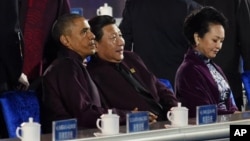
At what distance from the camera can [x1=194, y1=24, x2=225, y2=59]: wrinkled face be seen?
4125 millimetres

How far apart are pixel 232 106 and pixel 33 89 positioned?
1152 mm

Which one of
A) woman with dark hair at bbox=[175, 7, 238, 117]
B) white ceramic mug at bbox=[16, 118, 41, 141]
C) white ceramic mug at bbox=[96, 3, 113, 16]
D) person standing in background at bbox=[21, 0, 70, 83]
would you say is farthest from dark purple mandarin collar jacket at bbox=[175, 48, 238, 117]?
white ceramic mug at bbox=[96, 3, 113, 16]

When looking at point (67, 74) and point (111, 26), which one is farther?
point (111, 26)

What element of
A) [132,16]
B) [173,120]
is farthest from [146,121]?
[132,16]

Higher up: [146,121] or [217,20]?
[217,20]

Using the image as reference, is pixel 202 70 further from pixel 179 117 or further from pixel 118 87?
pixel 179 117

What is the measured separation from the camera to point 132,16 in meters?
5.00

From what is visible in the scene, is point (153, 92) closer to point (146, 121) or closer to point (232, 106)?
point (232, 106)

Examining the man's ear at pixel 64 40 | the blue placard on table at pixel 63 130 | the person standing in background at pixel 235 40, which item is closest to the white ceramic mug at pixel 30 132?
the blue placard on table at pixel 63 130

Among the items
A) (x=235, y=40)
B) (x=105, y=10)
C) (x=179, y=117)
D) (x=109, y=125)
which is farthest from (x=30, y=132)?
(x=105, y=10)

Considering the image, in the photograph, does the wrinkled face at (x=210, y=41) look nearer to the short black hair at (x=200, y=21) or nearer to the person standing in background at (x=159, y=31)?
the short black hair at (x=200, y=21)

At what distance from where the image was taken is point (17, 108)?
3.39m

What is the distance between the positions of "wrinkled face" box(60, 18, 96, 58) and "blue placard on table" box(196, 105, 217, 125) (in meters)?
0.73

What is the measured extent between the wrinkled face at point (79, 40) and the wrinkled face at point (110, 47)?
12cm
